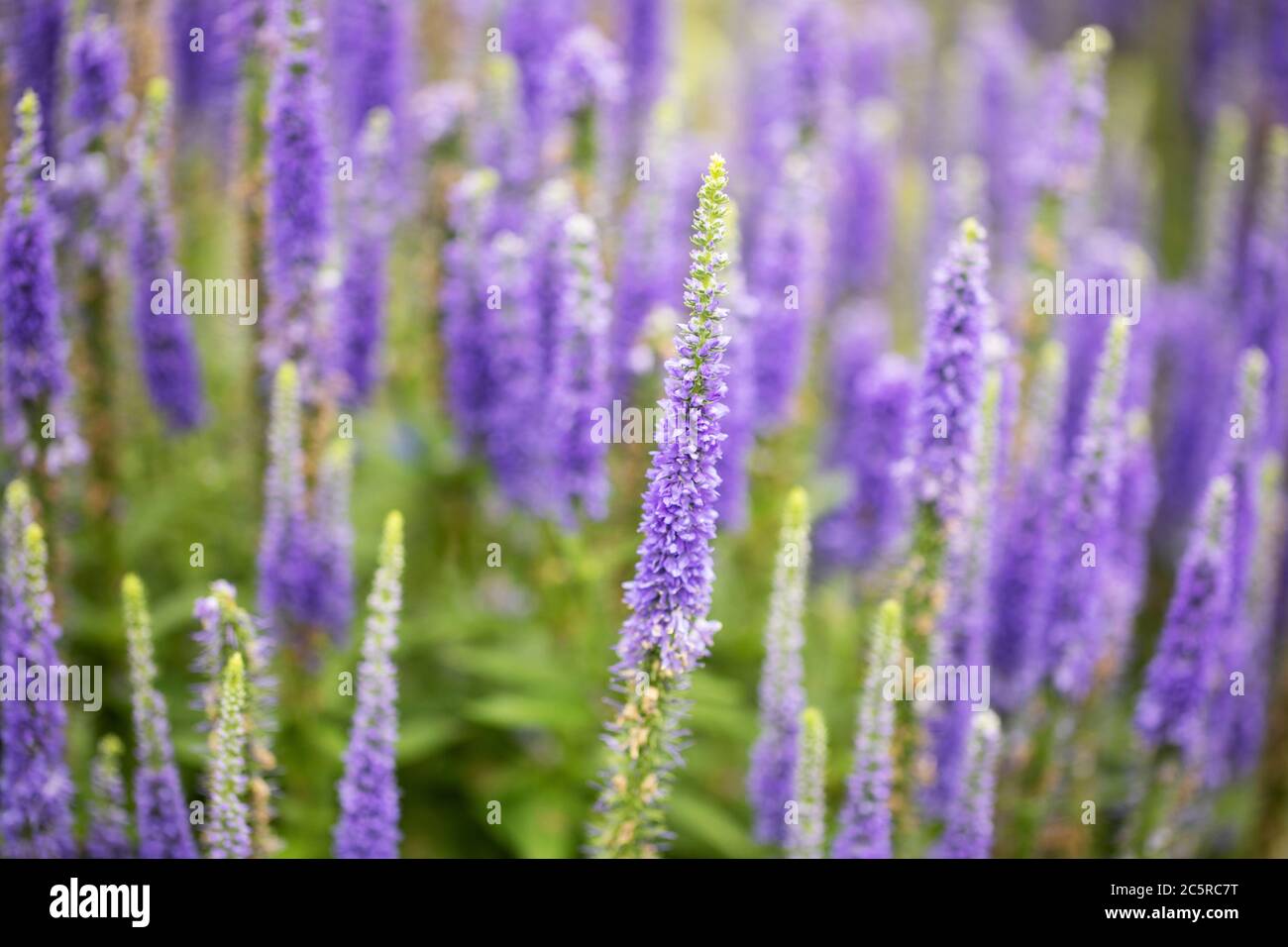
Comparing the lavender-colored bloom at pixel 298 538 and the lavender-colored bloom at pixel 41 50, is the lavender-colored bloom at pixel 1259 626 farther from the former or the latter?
the lavender-colored bloom at pixel 41 50

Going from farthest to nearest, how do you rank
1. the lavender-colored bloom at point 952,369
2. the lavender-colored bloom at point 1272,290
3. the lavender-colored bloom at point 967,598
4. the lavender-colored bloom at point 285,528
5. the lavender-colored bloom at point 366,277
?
the lavender-colored bloom at point 1272,290 → the lavender-colored bloom at point 366,277 → the lavender-colored bloom at point 967,598 → the lavender-colored bloom at point 285,528 → the lavender-colored bloom at point 952,369

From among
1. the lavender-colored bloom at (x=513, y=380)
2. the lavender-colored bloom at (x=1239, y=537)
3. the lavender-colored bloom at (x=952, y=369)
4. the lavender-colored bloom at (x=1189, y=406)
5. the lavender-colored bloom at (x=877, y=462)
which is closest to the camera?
the lavender-colored bloom at (x=952, y=369)

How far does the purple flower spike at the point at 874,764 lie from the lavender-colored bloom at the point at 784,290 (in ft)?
8.28

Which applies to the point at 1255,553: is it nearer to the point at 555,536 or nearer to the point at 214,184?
the point at 555,536

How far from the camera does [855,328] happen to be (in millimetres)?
8695

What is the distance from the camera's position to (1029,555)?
6.56 m

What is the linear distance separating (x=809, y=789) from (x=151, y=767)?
2.62 meters

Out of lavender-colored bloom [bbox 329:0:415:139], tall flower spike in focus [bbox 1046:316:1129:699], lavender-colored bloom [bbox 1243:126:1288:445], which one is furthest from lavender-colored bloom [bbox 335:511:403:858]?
lavender-colored bloom [bbox 1243:126:1288:445]

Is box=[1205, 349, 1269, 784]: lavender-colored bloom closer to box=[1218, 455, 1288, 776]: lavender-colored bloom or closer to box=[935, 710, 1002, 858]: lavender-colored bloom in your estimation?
box=[1218, 455, 1288, 776]: lavender-colored bloom

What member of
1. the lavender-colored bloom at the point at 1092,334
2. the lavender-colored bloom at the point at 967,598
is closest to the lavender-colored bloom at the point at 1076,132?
the lavender-colored bloom at the point at 1092,334

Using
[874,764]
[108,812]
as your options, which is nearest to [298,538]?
[108,812]

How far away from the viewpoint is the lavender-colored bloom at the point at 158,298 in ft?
21.3
